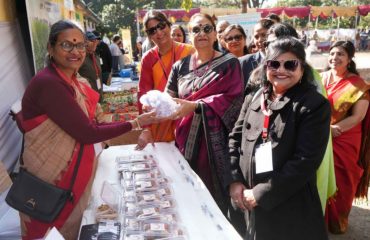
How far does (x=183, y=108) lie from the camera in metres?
2.09

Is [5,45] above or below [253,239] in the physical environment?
above

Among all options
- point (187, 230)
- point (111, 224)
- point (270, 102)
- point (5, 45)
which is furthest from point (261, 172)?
point (5, 45)

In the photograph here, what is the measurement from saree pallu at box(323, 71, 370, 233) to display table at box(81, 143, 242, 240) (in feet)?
5.48

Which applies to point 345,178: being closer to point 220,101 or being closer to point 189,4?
point 220,101

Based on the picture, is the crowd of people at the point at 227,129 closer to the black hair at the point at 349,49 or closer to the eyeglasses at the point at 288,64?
the eyeglasses at the point at 288,64

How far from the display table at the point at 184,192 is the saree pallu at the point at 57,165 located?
106 mm

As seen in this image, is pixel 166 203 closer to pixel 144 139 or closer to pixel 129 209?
pixel 129 209

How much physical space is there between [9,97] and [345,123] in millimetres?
2925

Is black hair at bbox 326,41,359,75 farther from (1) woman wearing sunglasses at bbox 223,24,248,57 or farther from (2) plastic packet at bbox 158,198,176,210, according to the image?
(2) plastic packet at bbox 158,198,176,210

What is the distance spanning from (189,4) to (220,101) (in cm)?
423

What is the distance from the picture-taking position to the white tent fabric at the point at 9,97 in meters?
2.32

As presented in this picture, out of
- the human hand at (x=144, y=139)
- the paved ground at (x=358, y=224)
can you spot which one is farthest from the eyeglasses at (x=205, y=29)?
the paved ground at (x=358, y=224)

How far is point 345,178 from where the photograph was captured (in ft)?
10.4

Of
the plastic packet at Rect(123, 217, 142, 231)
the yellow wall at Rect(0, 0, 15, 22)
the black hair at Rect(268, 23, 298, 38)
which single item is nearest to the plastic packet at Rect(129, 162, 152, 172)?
the plastic packet at Rect(123, 217, 142, 231)
